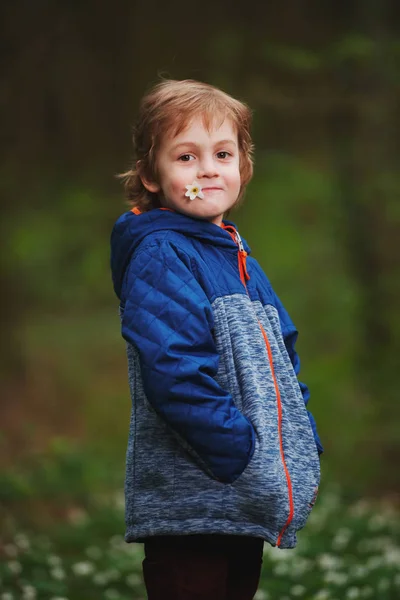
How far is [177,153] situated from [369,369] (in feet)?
15.4

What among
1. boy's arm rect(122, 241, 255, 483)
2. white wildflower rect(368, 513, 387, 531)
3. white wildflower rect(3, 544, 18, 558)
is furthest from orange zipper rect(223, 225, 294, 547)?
white wildflower rect(368, 513, 387, 531)

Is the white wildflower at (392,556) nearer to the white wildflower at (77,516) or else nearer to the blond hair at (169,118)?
the white wildflower at (77,516)

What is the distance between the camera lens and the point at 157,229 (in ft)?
6.69

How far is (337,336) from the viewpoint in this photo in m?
6.68

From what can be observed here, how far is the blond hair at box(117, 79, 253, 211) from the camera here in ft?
6.81

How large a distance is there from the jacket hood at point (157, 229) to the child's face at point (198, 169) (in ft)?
0.09

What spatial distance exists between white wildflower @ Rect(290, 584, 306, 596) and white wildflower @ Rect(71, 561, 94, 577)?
37.4 inches

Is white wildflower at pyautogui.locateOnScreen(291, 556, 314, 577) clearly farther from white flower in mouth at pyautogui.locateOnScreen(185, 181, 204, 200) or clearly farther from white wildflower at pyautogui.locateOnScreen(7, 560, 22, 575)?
white flower in mouth at pyautogui.locateOnScreen(185, 181, 204, 200)

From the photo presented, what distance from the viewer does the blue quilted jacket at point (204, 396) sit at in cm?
186

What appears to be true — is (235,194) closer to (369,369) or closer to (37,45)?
(369,369)

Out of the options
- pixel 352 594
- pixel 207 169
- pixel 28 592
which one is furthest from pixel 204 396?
pixel 352 594

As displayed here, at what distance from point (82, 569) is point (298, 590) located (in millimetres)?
1006

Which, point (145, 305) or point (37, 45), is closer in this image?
point (145, 305)

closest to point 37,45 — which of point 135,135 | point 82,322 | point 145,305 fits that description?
point 82,322
